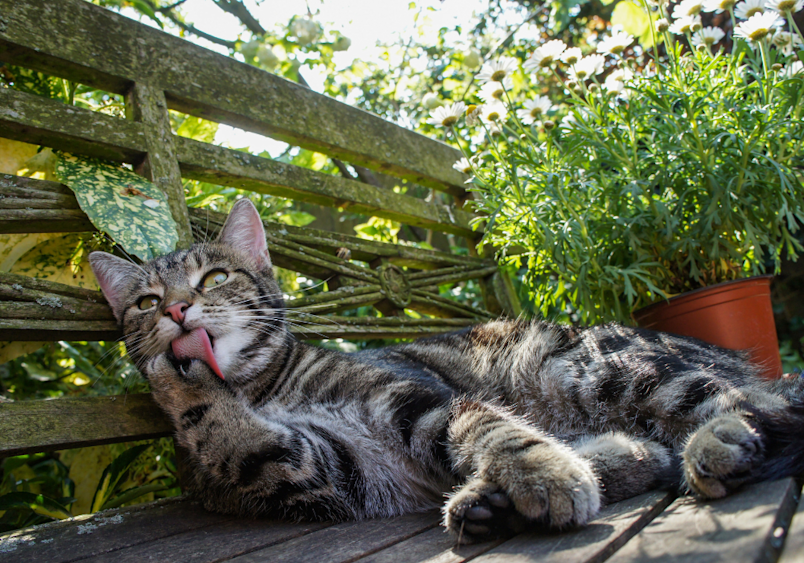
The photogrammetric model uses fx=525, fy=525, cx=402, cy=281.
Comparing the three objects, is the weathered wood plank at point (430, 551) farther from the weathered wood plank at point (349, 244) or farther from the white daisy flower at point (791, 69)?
the white daisy flower at point (791, 69)

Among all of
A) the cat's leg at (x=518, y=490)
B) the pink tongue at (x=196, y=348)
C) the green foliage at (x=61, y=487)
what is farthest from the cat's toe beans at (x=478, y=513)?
the green foliage at (x=61, y=487)

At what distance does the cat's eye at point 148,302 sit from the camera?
5.41 feet

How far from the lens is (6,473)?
2.03 meters

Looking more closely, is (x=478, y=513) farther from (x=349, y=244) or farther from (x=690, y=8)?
(x=690, y=8)

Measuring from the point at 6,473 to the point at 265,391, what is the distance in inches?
47.7

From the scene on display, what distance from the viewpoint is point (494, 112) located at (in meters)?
2.14

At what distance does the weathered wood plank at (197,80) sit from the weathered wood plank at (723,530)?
1.95m

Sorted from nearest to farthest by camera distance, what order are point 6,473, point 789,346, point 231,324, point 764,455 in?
point 764,455
point 231,324
point 6,473
point 789,346

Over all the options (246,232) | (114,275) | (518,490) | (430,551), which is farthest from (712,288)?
(114,275)

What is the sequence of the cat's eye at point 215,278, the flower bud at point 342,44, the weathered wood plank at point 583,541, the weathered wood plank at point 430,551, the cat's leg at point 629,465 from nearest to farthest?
the weathered wood plank at point 583,541 → the weathered wood plank at point 430,551 → the cat's leg at point 629,465 → the cat's eye at point 215,278 → the flower bud at point 342,44

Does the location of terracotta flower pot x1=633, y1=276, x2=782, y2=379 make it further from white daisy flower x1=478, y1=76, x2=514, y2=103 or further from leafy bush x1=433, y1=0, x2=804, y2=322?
white daisy flower x1=478, y1=76, x2=514, y2=103

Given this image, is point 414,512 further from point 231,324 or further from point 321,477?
point 231,324

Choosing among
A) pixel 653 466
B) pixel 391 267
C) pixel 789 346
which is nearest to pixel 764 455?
pixel 653 466

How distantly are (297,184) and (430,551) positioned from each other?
1593mm
